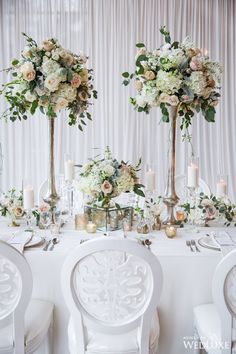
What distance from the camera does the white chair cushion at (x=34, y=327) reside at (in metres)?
1.66

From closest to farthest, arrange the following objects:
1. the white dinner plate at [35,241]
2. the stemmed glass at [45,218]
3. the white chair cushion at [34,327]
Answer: the white chair cushion at [34,327] → the white dinner plate at [35,241] → the stemmed glass at [45,218]

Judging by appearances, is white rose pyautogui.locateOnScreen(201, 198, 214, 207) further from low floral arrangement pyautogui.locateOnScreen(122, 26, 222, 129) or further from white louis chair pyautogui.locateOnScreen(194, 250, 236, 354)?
white louis chair pyautogui.locateOnScreen(194, 250, 236, 354)

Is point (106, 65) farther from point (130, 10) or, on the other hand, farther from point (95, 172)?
point (95, 172)

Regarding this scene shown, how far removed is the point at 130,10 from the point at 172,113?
8.36 feet

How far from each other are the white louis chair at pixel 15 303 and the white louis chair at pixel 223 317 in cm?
74

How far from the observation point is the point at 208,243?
83.4 inches

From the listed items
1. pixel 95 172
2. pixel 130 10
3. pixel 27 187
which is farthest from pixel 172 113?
pixel 130 10

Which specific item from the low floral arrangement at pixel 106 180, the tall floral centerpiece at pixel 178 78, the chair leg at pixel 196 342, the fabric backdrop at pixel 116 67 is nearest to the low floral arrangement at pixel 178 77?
the tall floral centerpiece at pixel 178 78

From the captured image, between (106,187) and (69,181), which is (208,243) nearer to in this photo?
(106,187)

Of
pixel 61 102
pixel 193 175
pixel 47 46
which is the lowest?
pixel 193 175

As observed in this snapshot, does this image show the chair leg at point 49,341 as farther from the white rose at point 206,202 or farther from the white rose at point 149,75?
the white rose at point 149,75

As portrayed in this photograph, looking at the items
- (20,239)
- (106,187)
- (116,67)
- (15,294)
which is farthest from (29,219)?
(116,67)

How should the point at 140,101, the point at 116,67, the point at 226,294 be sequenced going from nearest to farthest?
the point at 226,294 < the point at 140,101 < the point at 116,67

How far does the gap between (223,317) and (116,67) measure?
136 inches
